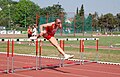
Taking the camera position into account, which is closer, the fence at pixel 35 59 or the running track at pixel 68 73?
the running track at pixel 68 73

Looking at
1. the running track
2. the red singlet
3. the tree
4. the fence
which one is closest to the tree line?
the tree

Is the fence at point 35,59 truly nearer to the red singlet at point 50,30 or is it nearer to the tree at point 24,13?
the red singlet at point 50,30

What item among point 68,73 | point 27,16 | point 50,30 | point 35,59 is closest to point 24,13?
point 27,16

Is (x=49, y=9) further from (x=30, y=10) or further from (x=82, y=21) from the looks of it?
(x=82, y=21)

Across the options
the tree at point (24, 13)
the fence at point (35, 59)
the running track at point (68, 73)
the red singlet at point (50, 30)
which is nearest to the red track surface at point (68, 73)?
the running track at point (68, 73)

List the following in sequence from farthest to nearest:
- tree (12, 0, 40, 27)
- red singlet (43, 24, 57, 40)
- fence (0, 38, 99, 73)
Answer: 1. tree (12, 0, 40, 27)
2. fence (0, 38, 99, 73)
3. red singlet (43, 24, 57, 40)

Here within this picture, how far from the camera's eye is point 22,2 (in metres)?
104

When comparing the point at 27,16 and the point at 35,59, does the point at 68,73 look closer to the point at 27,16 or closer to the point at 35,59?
the point at 35,59

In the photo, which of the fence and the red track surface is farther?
the fence

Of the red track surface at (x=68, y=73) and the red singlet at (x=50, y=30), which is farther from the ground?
the red singlet at (x=50, y=30)

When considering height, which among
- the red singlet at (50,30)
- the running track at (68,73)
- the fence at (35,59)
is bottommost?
the running track at (68,73)

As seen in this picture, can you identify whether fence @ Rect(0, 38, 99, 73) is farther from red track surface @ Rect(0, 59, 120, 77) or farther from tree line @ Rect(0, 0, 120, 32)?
tree line @ Rect(0, 0, 120, 32)

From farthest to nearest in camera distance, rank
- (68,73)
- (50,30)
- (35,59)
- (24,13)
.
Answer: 1. (24,13)
2. (35,59)
3. (68,73)
4. (50,30)

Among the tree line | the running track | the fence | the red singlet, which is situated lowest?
the running track
